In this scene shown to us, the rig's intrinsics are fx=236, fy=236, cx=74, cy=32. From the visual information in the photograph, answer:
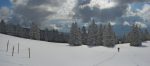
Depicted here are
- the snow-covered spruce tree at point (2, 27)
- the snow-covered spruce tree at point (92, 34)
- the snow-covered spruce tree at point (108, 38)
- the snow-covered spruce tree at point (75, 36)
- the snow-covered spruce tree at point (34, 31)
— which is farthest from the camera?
the snow-covered spruce tree at point (2, 27)

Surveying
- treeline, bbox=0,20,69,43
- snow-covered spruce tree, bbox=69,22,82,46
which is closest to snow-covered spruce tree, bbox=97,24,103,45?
snow-covered spruce tree, bbox=69,22,82,46

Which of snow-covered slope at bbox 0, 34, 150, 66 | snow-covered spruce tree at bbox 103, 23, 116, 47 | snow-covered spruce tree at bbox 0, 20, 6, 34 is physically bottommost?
snow-covered slope at bbox 0, 34, 150, 66

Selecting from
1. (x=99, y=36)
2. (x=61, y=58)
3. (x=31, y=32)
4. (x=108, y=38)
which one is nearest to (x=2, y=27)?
(x=31, y=32)

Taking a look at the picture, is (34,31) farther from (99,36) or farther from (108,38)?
(108,38)

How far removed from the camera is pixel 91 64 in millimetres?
50812

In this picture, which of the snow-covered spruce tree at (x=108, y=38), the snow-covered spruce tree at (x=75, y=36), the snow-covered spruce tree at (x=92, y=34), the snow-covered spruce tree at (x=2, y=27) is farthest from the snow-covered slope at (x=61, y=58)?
the snow-covered spruce tree at (x=2, y=27)

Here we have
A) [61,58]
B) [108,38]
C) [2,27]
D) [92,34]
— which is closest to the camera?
[61,58]

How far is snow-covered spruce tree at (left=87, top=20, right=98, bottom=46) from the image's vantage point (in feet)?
295

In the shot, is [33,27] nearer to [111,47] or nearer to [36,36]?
[36,36]

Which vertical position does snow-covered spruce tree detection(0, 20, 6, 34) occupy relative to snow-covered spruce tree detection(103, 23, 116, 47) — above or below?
above

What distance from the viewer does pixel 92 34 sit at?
91.3 m

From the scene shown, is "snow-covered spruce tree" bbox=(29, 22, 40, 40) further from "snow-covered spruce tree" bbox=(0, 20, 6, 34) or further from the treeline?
"snow-covered spruce tree" bbox=(0, 20, 6, 34)

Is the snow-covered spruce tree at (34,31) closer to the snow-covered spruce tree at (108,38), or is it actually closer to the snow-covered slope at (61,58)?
the snow-covered spruce tree at (108,38)

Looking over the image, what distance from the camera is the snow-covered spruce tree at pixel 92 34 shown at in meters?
90.1
